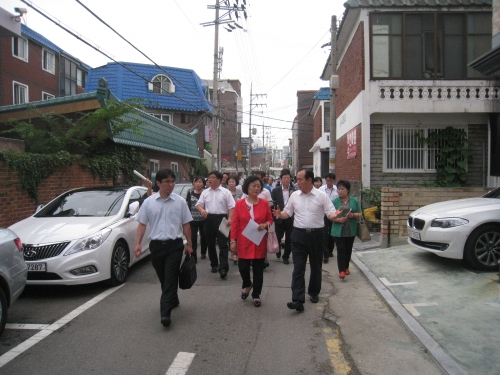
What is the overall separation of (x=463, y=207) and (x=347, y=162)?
31.3 ft

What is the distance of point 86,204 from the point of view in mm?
7234

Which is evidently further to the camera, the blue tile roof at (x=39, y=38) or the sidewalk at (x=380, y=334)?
the blue tile roof at (x=39, y=38)

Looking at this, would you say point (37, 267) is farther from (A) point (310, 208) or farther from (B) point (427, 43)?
(B) point (427, 43)

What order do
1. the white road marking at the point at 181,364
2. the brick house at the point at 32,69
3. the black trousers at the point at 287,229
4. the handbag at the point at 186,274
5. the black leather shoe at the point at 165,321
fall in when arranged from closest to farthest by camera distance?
the white road marking at the point at 181,364
the black leather shoe at the point at 165,321
the handbag at the point at 186,274
the black trousers at the point at 287,229
the brick house at the point at 32,69

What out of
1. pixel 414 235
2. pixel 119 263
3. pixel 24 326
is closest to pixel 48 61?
pixel 119 263

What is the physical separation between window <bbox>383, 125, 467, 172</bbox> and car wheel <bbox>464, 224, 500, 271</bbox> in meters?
7.11

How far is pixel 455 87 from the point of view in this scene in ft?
42.8

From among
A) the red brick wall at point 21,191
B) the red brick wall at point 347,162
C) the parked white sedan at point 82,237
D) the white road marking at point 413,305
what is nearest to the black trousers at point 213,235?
the parked white sedan at point 82,237

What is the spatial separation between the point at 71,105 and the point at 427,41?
455 inches

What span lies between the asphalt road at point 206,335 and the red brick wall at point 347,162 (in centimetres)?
814

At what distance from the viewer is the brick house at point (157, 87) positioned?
97.0 ft

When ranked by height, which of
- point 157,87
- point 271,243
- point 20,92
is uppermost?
point 157,87

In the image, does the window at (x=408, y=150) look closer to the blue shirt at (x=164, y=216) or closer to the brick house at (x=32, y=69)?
the blue shirt at (x=164, y=216)

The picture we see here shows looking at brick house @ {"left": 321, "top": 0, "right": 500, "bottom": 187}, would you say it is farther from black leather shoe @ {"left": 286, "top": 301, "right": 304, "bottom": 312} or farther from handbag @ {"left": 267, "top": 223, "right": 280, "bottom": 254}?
black leather shoe @ {"left": 286, "top": 301, "right": 304, "bottom": 312}
